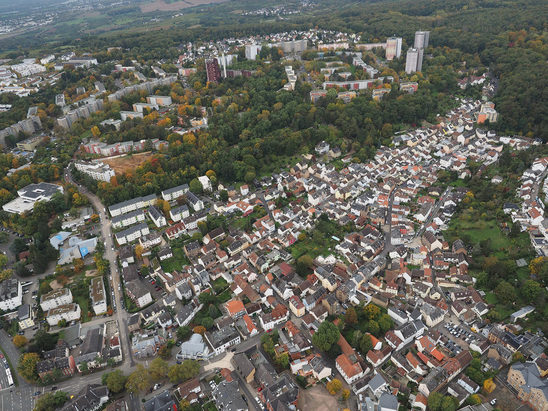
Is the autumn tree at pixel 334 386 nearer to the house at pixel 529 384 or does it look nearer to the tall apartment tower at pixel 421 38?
the house at pixel 529 384

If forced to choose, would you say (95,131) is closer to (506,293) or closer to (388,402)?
(388,402)

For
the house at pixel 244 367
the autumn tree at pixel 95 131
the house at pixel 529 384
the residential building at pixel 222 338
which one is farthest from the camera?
the autumn tree at pixel 95 131

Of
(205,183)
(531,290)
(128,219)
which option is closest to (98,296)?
Result: (128,219)

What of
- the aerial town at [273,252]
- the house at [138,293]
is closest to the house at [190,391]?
the aerial town at [273,252]

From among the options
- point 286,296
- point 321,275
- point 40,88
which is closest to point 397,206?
point 321,275

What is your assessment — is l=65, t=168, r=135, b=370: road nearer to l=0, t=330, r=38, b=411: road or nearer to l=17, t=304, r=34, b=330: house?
l=0, t=330, r=38, b=411: road

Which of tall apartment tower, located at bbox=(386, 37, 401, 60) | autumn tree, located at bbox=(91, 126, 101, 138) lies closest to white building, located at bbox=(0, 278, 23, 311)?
autumn tree, located at bbox=(91, 126, 101, 138)

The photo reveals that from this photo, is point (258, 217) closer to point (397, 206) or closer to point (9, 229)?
point (397, 206)

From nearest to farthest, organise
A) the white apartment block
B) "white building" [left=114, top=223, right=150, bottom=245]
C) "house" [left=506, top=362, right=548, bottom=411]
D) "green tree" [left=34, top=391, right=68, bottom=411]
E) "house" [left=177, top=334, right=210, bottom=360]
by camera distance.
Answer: "house" [left=506, top=362, right=548, bottom=411] < "green tree" [left=34, top=391, right=68, bottom=411] < "house" [left=177, top=334, right=210, bottom=360] < "white building" [left=114, top=223, right=150, bottom=245] < the white apartment block
